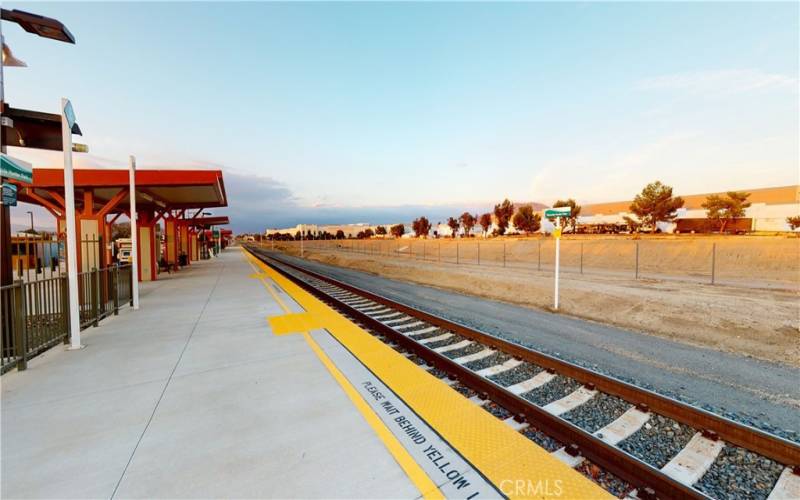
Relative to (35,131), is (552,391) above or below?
below

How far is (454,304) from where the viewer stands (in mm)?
11438

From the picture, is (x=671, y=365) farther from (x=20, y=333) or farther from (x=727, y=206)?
(x=727, y=206)

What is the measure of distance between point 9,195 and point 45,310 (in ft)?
7.23

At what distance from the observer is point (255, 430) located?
350cm

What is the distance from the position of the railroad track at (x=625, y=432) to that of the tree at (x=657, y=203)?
5987 centimetres

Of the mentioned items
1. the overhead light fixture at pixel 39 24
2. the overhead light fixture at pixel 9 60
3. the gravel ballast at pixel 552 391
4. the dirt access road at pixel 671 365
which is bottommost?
the dirt access road at pixel 671 365

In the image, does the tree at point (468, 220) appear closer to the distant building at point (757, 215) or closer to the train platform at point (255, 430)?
the distant building at point (757, 215)

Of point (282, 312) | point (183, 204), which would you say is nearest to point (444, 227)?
point (183, 204)

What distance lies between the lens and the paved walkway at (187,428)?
2.73 meters

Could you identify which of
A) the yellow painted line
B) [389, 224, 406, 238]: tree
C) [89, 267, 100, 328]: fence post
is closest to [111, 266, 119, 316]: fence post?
[89, 267, 100, 328]: fence post

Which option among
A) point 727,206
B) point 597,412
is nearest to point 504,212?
point 727,206

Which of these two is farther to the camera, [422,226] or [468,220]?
[422,226]

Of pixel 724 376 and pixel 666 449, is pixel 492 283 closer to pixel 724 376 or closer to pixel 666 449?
pixel 724 376

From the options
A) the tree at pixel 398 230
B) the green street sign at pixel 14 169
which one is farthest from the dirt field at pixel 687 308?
the tree at pixel 398 230
